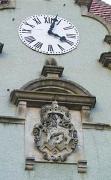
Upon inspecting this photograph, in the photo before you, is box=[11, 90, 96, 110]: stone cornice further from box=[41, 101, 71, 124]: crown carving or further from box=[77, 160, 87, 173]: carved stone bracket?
box=[77, 160, 87, 173]: carved stone bracket

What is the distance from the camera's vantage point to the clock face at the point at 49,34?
13656 millimetres

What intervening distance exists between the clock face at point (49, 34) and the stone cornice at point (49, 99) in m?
1.57

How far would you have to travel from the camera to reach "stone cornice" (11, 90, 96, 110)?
12.2 meters

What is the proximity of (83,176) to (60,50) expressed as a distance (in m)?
3.50

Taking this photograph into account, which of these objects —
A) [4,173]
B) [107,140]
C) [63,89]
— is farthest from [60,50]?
[4,173]

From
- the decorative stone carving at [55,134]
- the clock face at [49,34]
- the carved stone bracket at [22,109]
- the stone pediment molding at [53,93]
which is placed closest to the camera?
the decorative stone carving at [55,134]

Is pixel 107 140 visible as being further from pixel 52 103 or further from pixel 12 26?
pixel 12 26

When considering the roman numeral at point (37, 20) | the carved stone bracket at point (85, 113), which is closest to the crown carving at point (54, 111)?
the carved stone bracket at point (85, 113)

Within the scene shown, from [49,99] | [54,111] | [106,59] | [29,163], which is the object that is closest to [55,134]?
[54,111]

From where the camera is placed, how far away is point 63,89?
41.9 ft

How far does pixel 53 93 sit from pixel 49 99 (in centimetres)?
16

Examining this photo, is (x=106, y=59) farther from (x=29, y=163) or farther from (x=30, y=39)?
(x=29, y=163)

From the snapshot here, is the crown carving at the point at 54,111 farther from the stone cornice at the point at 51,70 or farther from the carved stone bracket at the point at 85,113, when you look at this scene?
the stone cornice at the point at 51,70

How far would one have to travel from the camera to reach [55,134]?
11.6 metres
